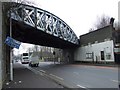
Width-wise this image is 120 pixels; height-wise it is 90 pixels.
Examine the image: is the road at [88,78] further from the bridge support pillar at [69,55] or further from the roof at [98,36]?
the bridge support pillar at [69,55]

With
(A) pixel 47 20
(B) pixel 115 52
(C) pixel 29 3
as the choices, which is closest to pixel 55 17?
(A) pixel 47 20

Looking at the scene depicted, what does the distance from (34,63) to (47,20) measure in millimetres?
13663

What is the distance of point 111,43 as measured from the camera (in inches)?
1892

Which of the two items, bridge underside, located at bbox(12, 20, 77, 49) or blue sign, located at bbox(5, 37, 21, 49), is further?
bridge underside, located at bbox(12, 20, 77, 49)

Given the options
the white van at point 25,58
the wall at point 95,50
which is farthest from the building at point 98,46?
the white van at point 25,58

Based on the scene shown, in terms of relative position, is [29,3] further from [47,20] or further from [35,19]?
[47,20]

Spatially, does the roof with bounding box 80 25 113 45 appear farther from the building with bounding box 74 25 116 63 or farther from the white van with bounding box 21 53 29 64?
the white van with bounding box 21 53 29 64

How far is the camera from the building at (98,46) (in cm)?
4894

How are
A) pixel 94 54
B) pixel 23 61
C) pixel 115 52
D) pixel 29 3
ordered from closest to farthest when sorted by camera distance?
pixel 29 3 < pixel 115 52 < pixel 94 54 < pixel 23 61

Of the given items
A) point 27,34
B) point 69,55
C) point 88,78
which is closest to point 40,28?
point 27,34

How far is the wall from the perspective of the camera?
161ft

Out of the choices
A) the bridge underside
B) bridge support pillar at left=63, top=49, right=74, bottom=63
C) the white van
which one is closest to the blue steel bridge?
the bridge underside

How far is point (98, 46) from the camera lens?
5466 centimetres

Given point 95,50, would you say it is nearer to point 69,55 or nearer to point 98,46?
point 98,46
